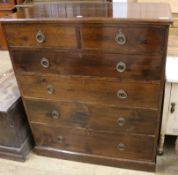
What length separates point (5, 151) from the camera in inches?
71.5

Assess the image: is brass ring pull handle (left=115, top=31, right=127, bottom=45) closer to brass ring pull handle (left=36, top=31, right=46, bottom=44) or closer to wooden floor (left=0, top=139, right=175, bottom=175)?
brass ring pull handle (left=36, top=31, right=46, bottom=44)

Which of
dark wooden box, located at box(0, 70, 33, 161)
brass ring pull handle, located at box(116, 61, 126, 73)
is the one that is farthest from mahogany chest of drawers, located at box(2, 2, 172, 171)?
dark wooden box, located at box(0, 70, 33, 161)

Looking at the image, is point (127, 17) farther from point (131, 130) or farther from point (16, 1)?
point (16, 1)

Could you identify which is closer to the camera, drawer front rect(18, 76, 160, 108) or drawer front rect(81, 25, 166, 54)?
drawer front rect(81, 25, 166, 54)

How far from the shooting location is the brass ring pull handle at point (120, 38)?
117 centimetres

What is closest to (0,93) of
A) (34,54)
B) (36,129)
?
(36,129)

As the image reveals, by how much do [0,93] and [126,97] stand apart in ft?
3.28

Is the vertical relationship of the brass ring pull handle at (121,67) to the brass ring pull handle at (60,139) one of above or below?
above

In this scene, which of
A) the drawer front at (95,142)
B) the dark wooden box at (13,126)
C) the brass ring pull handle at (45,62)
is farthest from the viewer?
the dark wooden box at (13,126)

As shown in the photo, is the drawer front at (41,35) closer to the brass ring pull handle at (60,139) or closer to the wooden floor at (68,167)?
the brass ring pull handle at (60,139)

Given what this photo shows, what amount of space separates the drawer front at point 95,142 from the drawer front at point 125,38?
0.61m

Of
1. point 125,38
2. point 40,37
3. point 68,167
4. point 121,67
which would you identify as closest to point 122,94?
point 121,67

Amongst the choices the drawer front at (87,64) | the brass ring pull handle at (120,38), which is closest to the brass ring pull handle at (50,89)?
the drawer front at (87,64)

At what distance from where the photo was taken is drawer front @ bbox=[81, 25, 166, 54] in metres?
1.14
